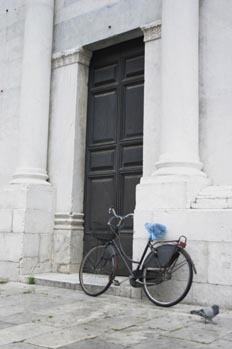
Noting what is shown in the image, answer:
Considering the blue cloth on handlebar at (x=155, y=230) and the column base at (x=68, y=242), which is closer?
the blue cloth on handlebar at (x=155, y=230)

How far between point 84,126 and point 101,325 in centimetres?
498

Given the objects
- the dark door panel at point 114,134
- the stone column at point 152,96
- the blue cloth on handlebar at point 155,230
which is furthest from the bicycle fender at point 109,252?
the stone column at point 152,96

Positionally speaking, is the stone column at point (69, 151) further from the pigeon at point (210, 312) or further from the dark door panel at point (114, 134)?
the pigeon at point (210, 312)

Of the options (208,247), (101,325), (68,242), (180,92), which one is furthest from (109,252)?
(180,92)

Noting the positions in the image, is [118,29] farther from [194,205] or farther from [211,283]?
[211,283]

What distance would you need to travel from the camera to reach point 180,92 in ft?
24.7

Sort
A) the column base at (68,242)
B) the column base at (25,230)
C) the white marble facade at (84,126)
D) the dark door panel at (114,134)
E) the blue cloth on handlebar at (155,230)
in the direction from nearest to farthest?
the blue cloth on handlebar at (155,230)
the white marble facade at (84,126)
the dark door panel at (114,134)
the column base at (25,230)
the column base at (68,242)

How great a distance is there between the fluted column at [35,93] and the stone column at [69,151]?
0.66 ft

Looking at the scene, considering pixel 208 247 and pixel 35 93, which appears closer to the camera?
pixel 208 247

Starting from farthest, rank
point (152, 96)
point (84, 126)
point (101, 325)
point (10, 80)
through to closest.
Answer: point (10, 80), point (84, 126), point (152, 96), point (101, 325)

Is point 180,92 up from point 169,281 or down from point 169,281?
up

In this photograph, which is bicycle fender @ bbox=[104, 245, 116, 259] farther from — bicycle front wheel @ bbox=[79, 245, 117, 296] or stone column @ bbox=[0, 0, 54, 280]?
stone column @ bbox=[0, 0, 54, 280]

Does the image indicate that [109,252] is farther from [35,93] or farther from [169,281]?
[35,93]

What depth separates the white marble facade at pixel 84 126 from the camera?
7.04 meters
